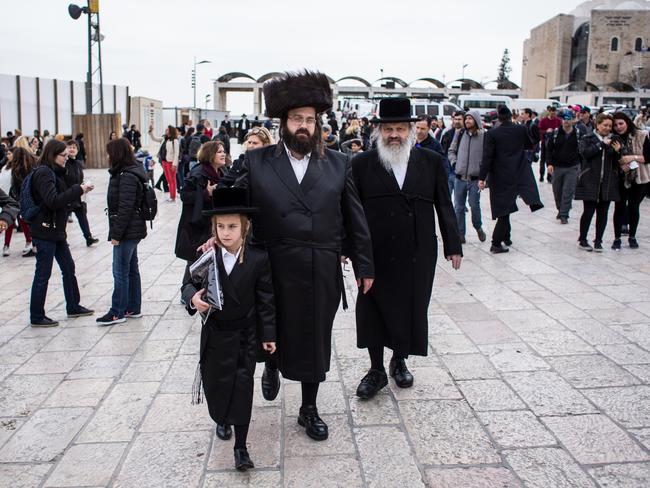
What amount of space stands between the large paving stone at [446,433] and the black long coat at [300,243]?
0.65m

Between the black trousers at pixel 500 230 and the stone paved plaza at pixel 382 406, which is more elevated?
the black trousers at pixel 500 230

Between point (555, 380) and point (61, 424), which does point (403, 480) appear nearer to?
point (555, 380)

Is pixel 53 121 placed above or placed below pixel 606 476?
above

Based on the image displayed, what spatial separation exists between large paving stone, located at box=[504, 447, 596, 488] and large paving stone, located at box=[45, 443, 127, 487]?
1998 millimetres

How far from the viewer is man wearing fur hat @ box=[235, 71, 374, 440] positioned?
10.9ft

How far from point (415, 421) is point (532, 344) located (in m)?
1.67

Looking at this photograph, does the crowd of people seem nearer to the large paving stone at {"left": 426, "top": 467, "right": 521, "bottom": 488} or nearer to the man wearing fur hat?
the man wearing fur hat

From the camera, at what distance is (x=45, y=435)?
11.8 feet

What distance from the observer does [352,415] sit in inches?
149

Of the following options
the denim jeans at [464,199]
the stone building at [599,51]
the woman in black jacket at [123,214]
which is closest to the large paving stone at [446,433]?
the woman in black jacket at [123,214]

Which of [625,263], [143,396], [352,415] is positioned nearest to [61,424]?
[143,396]

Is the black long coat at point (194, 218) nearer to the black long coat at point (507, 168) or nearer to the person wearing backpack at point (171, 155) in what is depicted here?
the black long coat at point (507, 168)

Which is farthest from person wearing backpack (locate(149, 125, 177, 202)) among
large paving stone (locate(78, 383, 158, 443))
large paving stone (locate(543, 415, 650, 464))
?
large paving stone (locate(543, 415, 650, 464))

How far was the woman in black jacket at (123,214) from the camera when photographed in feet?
18.2
